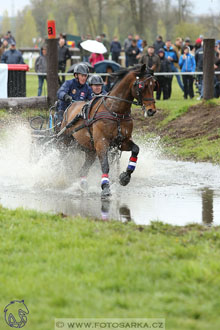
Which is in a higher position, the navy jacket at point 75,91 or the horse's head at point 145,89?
the horse's head at point 145,89

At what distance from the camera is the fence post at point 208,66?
651 inches

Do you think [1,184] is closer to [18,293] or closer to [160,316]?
[18,293]

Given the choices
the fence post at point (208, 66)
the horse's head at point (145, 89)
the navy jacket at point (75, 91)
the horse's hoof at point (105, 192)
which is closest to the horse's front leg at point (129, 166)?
the horse's hoof at point (105, 192)

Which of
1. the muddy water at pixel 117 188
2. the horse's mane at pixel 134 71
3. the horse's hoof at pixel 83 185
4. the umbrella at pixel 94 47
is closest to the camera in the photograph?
the muddy water at pixel 117 188

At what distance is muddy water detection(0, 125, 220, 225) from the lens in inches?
344

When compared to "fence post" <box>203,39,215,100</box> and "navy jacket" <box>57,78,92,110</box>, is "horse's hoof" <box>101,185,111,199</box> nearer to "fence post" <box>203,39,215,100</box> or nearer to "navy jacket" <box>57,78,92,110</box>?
"navy jacket" <box>57,78,92,110</box>

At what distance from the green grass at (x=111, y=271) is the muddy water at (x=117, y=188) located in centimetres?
127

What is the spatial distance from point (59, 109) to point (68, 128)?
3.00 feet

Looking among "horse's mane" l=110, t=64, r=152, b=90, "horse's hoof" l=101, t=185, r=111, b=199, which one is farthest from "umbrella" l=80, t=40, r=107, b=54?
"horse's hoof" l=101, t=185, r=111, b=199

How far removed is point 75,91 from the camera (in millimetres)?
11625

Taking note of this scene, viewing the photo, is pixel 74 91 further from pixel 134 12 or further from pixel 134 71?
pixel 134 12

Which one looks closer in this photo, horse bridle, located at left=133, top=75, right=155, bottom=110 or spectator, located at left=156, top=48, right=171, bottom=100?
horse bridle, located at left=133, top=75, right=155, bottom=110

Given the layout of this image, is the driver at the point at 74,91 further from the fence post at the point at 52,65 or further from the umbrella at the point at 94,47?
the umbrella at the point at 94,47

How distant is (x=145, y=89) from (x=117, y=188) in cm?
182
